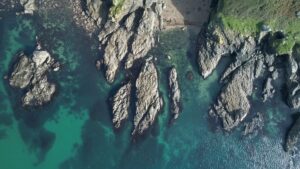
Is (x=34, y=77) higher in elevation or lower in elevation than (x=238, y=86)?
higher

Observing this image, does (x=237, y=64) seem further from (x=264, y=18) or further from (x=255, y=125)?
(x=255, y=125)

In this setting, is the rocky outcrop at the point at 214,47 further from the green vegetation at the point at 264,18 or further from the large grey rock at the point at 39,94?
the large grey rock at the point at 39,94

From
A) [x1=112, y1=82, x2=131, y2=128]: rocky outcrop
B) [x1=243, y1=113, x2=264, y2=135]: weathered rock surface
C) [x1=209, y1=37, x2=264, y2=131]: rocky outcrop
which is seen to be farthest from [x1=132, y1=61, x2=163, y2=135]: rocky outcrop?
[x1=243, y1=113, x2=264, y2=135]: weathered rock surface

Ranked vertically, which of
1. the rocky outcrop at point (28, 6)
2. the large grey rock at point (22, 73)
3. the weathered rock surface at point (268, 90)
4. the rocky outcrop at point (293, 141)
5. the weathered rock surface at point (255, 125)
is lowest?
the rocky outcrop at point (293, 141)

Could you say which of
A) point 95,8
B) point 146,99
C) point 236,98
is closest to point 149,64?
point 146,99

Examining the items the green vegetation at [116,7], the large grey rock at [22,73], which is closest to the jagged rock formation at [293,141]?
the green vegetation at [116,7]

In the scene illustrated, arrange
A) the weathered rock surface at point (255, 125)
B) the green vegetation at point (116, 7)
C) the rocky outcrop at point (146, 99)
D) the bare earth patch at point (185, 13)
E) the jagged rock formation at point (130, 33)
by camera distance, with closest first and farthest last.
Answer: the rocky outcrop at point (146, 99) < the weathered rock surface at point (255, 125) < the jagged rock formation at point (130, 33) < the green vegetation at point (116, 7) < the bare earth patch at point (185, 13)
